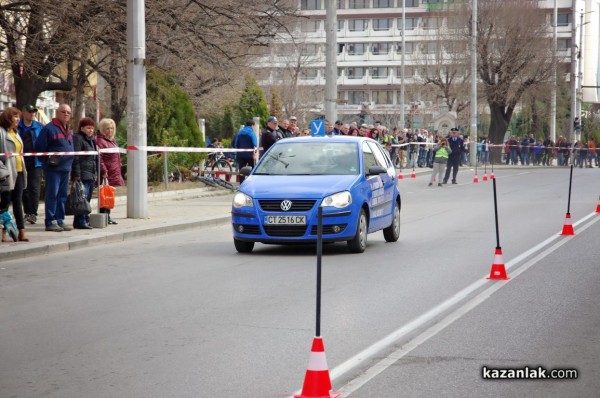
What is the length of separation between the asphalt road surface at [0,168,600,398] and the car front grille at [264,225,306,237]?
0.34m

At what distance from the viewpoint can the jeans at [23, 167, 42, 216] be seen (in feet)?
62.3

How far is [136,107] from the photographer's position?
21.5 meters

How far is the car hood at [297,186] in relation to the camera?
623 inches

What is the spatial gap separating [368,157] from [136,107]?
565 centimetres

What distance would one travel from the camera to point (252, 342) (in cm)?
917

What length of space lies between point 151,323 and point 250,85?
46.2 m

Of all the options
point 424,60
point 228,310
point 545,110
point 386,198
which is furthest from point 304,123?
point 228,310

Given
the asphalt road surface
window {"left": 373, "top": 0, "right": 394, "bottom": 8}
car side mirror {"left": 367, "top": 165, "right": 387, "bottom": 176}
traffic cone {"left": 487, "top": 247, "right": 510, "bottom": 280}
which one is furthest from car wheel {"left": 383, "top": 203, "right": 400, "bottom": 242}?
window {"left": 373, "top": 0, "right": 394, "bottom": 8}

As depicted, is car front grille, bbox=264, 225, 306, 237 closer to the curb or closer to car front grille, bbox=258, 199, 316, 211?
Result: car front grille, bbox=258, 199, 316, 211

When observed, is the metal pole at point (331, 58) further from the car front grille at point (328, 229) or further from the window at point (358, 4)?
the window at point (358, 4)

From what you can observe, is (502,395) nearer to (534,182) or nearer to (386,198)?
(386,198)

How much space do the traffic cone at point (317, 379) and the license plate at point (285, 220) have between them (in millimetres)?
8507

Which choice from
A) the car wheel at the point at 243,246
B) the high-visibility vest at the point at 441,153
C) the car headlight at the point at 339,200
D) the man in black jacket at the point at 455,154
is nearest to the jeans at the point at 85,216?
the car wheel at the point at 243,246

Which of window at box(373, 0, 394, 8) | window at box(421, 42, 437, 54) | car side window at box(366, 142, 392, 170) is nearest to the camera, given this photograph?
car side window at box(366, 142, 392, 170)
